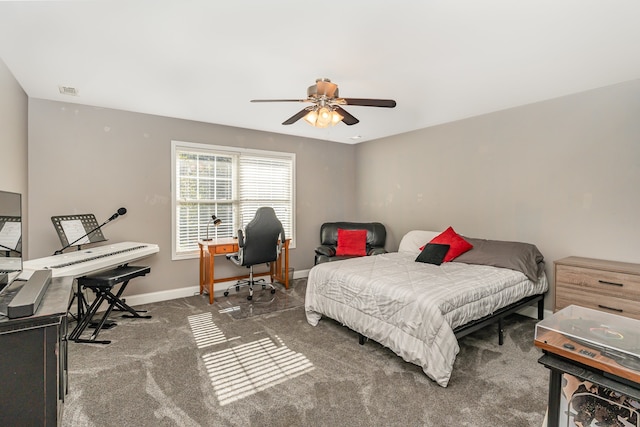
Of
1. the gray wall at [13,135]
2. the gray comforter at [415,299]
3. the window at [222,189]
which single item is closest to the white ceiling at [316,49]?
the gray wall at [13,135]

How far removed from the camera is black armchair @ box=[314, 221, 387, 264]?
4664mm

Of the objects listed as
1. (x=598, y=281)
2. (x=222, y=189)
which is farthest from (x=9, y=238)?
(x=598, y=281)

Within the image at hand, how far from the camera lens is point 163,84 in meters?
2.94

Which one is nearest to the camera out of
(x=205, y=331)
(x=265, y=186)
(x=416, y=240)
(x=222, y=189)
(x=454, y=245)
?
(x=205, y=331)

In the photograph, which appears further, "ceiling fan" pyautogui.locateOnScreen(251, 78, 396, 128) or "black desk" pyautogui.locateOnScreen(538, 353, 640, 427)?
"ceiling fan" pyautogui.locateOnScreen(251, 78, 396, 128)

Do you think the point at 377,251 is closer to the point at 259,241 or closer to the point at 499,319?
the point at 259,241

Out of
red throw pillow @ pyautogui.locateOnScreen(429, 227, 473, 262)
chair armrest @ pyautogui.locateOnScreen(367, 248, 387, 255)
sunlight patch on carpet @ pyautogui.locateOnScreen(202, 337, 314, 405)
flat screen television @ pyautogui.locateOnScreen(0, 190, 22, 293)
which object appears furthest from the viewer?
chair armrest @ pyautogui.locateOnScreen(367, 248, 387, 255)

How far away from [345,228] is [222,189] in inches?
82.5

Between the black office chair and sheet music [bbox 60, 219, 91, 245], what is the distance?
163 centimetres

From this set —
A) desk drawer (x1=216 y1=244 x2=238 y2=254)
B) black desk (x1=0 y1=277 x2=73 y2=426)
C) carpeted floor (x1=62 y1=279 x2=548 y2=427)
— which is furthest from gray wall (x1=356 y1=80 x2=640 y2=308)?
black desk (x1=0 y1=277 x2=73 y2=426)

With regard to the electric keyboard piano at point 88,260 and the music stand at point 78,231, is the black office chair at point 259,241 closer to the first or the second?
the electric keyboard piano at point 88,260

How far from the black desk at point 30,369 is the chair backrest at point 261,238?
9.09 ft

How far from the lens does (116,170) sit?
146 inches

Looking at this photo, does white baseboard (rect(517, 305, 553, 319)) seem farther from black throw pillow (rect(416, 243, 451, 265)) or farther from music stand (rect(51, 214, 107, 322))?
music stand (rect(51, 214, 107, 322))
